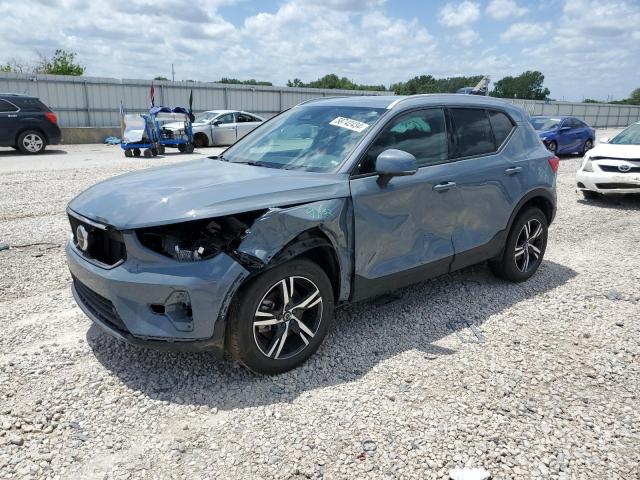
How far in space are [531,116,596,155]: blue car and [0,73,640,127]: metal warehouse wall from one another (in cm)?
170

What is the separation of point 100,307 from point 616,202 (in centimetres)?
957

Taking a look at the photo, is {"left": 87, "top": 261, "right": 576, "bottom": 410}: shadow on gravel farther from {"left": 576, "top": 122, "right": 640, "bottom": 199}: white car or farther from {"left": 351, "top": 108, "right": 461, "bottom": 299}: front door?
{"left": 576, "top": 122, "right": 640, "bottom": 199}: white car

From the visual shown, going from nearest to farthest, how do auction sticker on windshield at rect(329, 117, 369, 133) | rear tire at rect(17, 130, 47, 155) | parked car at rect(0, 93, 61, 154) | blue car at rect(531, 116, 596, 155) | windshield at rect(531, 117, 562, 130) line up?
auction sticker on windshield at rect(329, 117, 369, 133), parked car at rect(0, 93, 61, 154), rear tire at rect(17, 130, 47, 155), blue car at rect(531, 116, 596, 155), windshield at rect(531, 117, 562, 130)

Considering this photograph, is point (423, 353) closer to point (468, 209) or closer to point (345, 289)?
point (345, 289)

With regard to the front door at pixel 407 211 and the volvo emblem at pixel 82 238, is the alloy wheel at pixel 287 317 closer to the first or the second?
the front door at pixel 407 211

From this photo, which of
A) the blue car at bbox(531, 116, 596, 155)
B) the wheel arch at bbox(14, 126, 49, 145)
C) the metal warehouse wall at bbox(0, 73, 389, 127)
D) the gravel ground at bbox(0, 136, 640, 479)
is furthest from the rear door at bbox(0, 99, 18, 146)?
the blue car at bbox(531, 116, 596, 155)

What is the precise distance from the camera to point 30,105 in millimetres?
15102

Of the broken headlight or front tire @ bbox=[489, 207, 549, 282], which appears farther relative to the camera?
front tire @ bbox=[489, 207, 549, 282]

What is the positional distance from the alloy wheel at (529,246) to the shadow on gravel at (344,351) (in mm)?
221

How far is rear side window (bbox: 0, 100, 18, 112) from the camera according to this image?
47.9 ft

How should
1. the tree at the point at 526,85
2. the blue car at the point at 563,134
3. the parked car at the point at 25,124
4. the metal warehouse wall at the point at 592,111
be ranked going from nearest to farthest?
the parked car at the point at 25,124 < the blue car at the point at 563,134 < the metal warehouse wall at the point at 592,111 < the tree at the point at 526,85

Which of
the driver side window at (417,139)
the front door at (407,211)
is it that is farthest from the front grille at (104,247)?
the driver side window at (417,139)

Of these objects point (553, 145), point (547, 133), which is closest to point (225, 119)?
point (547, 133)

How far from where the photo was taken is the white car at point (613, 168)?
8.84 m
